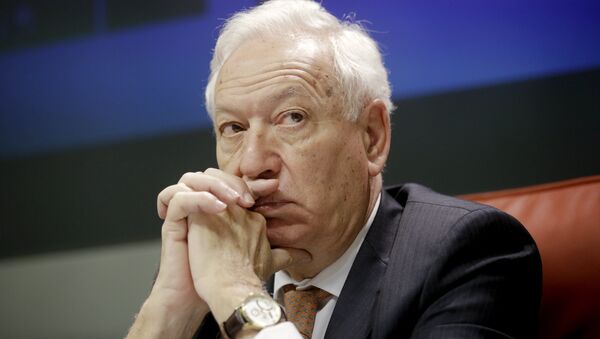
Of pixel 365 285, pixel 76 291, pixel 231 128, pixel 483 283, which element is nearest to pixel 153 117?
pixel 76 291

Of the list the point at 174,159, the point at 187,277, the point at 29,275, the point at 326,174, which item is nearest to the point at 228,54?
the point at 326,174

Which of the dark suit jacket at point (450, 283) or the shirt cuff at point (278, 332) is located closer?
the shirt cuff at point (278, 332)

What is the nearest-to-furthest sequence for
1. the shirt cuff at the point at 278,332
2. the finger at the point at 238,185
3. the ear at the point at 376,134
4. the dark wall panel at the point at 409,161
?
1. the shirt cuff at the point at 278,332
2. the finger at the point at 238,185
3. the ear at the point at 376,134
4. the dark wall panel at the point at 409,161

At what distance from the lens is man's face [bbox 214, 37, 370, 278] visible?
1.59 m

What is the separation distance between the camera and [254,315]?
4.41 ft

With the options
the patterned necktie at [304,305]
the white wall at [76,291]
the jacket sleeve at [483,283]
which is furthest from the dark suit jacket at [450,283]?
the white wall at [76,291]

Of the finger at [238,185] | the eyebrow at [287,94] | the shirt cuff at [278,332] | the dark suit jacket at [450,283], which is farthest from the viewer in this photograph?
the eyebrow at [287,94]

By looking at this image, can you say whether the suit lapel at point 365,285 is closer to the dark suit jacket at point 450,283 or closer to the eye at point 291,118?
the dark suit jacket at point 450,283

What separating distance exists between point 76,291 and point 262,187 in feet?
4.76

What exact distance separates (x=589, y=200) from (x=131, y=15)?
73.5 inches

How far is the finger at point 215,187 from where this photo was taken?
149cm

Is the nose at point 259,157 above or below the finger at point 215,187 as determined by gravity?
above

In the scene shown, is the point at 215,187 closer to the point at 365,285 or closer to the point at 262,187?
the point at 262,187

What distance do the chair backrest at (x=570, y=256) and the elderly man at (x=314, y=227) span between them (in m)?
0.11
